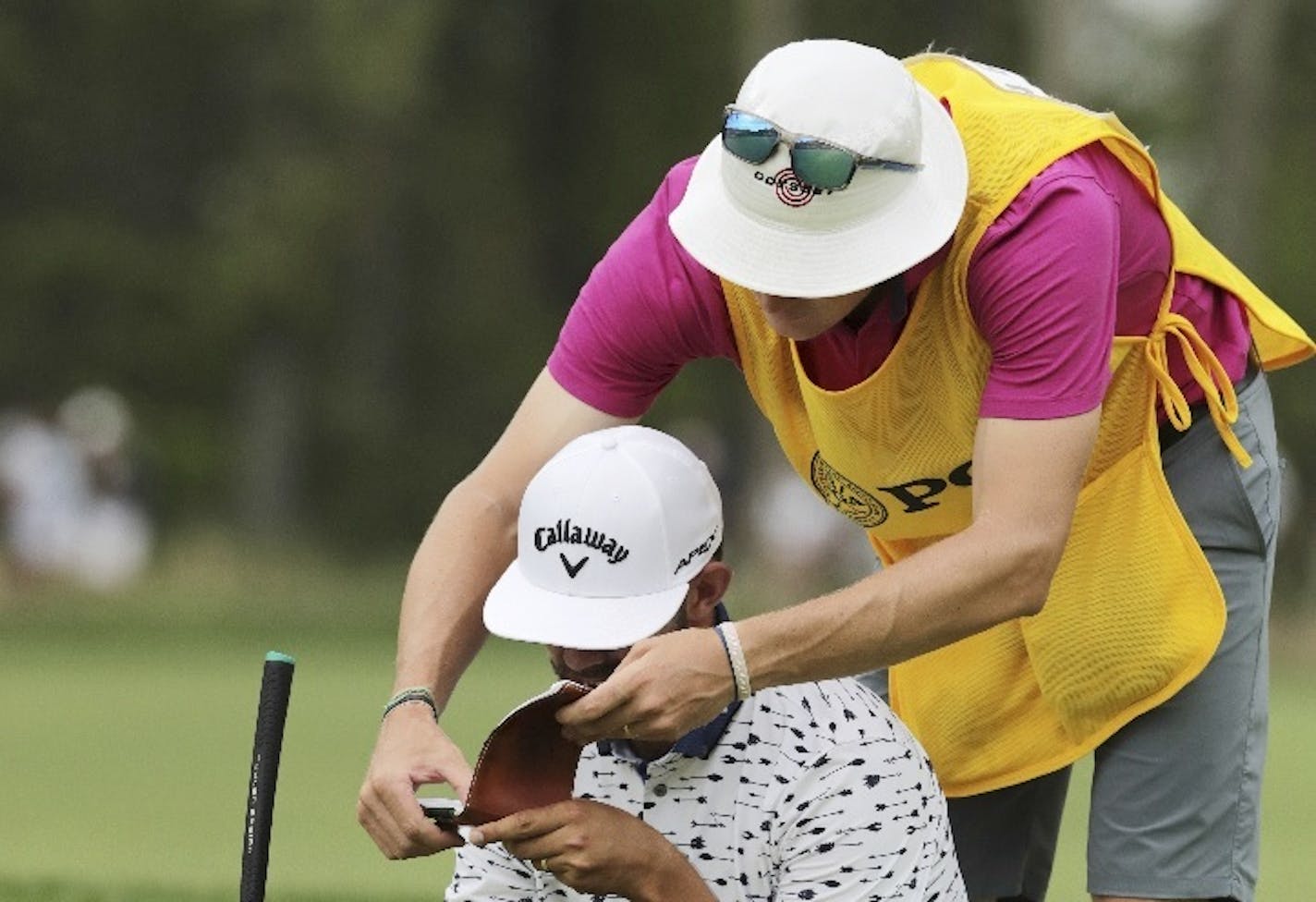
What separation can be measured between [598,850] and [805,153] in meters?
1.08

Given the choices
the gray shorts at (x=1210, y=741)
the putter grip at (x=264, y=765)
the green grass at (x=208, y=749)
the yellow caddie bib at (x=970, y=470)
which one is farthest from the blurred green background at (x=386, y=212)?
the putter grip at (x=264, y=765)

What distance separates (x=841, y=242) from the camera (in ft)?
14.5

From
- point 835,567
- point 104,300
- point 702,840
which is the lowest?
point 702,840

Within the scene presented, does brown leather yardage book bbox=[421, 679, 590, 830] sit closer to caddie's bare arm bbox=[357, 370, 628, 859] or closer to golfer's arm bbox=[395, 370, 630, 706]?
caddie's bare arm bbox=[357, 370, 628, 859]

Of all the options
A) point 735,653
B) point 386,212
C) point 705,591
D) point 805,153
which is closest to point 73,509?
point 386,212

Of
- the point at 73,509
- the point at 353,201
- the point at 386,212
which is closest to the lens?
the point at 73,509

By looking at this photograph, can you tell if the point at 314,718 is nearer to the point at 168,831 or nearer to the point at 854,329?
the point at 168,831

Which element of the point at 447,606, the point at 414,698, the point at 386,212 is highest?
the point at 386,212

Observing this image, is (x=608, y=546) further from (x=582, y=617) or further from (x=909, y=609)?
(x=909, y=609)

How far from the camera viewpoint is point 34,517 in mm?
27609

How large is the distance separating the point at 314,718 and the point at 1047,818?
10.5 metres

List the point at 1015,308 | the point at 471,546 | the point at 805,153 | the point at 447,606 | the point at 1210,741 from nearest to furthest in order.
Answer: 1. the point at 805,153
2. the point at 1015,308
3. the point at 447,606
4. the point at 471,546
5. the point at 1210,741

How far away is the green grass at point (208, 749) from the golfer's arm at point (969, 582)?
3.51 m

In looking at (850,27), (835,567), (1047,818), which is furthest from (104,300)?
(1047,818)
